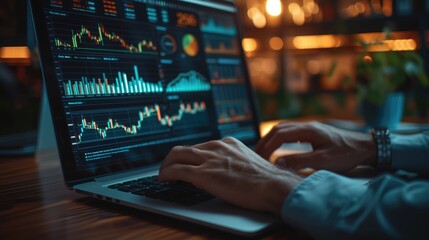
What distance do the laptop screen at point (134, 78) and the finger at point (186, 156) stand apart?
177mm

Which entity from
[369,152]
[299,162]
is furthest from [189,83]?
[369,152]

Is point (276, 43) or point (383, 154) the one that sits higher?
point (276, 43)

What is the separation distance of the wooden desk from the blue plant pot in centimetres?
120

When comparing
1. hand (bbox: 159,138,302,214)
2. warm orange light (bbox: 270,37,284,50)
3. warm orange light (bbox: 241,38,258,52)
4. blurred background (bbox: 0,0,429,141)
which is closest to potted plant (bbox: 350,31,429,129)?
hand (bbox: 159,138,302,214)

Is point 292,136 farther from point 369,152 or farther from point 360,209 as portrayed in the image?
point 360,209

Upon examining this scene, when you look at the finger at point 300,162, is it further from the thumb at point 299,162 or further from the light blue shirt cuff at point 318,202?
the light blue shirt cuff at point 318,202

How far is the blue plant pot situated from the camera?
5.21 feet

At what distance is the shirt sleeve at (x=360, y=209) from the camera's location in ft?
1.57

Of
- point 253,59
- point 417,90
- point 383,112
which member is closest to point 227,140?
point 383,112

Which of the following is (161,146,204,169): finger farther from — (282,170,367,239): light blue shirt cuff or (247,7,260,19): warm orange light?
(247,7,260,19): warm orange light

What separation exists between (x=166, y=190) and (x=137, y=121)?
0.25 metres

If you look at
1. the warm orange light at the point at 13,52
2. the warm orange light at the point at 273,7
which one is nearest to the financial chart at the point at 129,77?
the warm orange light at the point at 13,52

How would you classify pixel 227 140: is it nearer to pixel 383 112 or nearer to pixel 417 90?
pixel 383 112

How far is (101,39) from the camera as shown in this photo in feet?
2.66
